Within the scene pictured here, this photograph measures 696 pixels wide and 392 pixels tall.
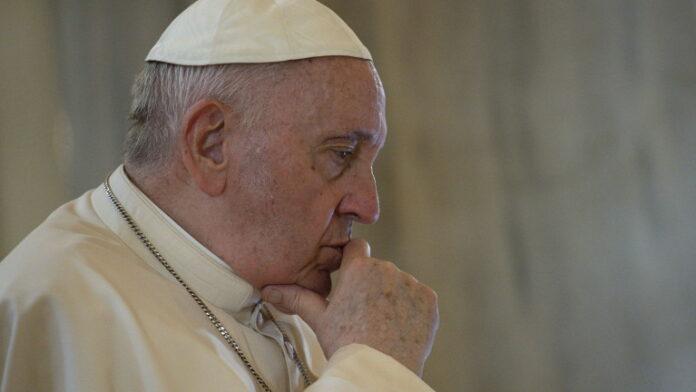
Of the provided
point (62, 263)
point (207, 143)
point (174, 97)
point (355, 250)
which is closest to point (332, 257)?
point (355, 250)

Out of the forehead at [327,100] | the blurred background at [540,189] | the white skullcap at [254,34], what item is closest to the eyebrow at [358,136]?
the forehead at [327,100]

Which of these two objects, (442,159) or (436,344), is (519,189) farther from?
(436,344)

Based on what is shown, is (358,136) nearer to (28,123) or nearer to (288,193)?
(288,193)

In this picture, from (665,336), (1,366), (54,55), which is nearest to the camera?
(1,366)

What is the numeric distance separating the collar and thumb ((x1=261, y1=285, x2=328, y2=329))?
3.2 inches

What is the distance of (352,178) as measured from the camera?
90.6 inches

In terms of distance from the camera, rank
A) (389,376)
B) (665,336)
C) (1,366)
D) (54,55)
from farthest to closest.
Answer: (665,336), (54,55), (389,376), (1,366)

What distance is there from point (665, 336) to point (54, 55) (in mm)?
2907

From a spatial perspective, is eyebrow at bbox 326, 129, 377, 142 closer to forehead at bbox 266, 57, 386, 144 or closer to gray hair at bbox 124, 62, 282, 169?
forehead at bbox 266, 57, 386, 144

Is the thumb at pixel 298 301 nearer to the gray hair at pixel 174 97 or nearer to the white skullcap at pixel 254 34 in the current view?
the gray hair at pixel 174 97

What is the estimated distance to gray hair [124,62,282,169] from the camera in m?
2.24

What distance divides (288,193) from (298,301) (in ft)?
0.80

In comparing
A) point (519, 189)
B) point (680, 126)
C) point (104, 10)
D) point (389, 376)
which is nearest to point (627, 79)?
point (680, 126)

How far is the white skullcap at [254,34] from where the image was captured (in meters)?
2.28
